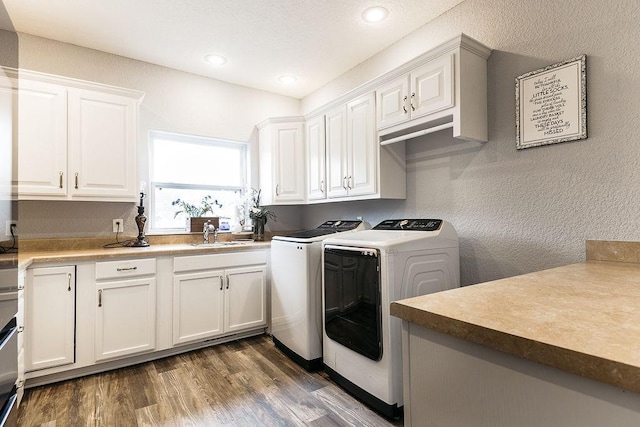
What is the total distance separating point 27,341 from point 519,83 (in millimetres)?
3523

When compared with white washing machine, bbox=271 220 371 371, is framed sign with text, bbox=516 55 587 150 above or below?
above

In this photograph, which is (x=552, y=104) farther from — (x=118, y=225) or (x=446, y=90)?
(x=118, y=225)

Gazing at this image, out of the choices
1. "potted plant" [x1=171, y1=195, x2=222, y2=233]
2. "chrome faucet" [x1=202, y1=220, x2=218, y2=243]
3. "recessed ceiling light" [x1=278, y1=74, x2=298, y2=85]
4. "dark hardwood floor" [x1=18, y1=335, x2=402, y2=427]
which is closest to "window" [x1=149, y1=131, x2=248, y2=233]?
"potted plant" [x1=171, y1=195, x2=222, y2=233]

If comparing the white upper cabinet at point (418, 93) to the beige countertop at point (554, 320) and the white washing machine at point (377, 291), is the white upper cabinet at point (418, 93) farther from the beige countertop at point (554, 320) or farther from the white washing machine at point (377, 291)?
the beige countertop at point (554, 320)

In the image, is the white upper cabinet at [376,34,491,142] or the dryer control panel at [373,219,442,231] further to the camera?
the dryer control panel at [373,219,442,231]

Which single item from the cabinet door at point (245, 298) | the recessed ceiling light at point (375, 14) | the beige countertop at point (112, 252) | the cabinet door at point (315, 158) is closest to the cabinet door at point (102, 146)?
the beige countertop at point (112, 252)

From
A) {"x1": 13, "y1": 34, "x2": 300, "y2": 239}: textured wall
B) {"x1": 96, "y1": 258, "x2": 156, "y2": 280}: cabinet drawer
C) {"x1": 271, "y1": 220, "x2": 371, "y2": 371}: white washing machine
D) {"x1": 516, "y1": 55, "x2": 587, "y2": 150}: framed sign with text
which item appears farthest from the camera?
{"x1": 13, "y1": 34, "x2": 300, "y2": 239}: textured wall

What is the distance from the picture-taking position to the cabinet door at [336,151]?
293cm

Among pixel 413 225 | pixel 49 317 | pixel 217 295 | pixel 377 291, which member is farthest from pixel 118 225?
pixel 413 225

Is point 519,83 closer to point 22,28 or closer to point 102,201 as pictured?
point 102,201

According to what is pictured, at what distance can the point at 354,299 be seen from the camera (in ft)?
6.99

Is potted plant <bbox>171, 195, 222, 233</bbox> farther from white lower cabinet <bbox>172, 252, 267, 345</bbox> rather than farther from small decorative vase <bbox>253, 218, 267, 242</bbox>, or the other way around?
white lower cabinet <bbox>172, 252, 267, 345</bbox>

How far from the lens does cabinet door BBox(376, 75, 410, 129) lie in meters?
2.33

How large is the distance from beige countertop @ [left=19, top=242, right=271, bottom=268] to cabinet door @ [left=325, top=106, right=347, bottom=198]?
2.82 feet
